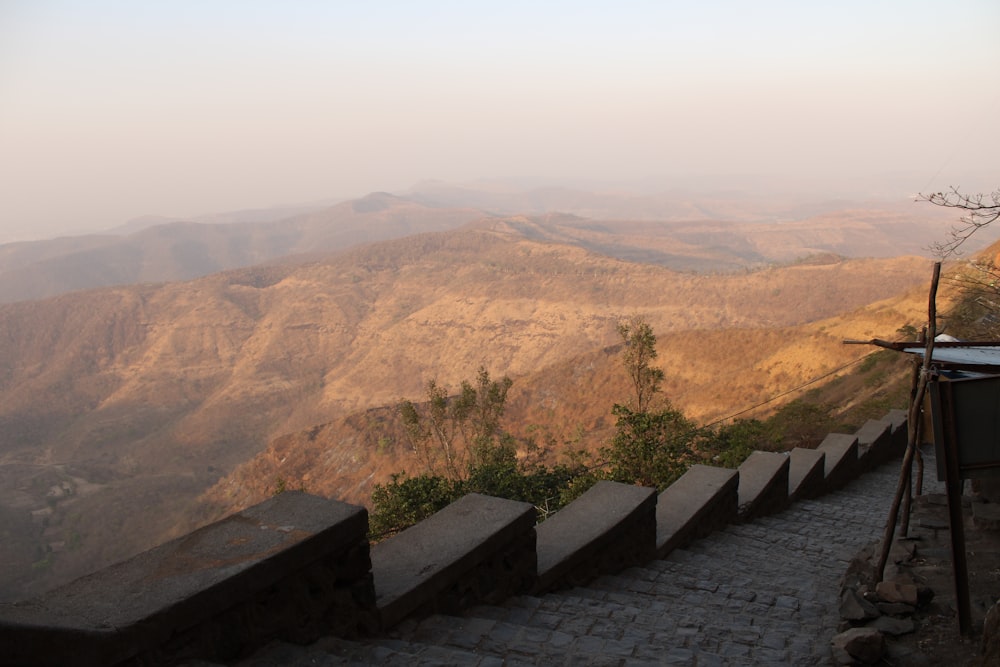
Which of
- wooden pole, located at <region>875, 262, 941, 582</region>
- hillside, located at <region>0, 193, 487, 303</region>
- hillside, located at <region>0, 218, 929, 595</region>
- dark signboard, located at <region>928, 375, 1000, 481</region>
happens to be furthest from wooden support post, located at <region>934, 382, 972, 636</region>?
hillside, located at <region>0, 193, 487, 303</region>

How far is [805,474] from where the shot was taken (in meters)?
7.54

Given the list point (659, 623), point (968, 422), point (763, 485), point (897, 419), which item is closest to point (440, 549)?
point (659, 623)

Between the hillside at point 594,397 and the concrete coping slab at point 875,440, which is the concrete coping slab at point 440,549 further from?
the hillside at point 594,397

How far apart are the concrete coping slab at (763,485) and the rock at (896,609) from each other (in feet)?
9.58

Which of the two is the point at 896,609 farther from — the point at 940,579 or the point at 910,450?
the point at 910,450

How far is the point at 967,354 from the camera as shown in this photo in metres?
3.80

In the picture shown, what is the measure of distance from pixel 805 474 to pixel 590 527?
4.38 metres

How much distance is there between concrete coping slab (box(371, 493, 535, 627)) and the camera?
307cm

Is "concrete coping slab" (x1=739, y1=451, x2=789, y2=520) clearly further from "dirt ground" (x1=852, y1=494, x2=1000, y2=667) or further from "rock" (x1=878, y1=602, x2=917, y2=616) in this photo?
"rock" (x1=878, y1=602, x2=917, y2=616)

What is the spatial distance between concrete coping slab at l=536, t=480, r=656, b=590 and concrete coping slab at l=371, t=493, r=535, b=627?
1.28 feet

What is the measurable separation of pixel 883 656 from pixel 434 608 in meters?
2.07

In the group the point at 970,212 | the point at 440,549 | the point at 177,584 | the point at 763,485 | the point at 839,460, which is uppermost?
the point at 970,212

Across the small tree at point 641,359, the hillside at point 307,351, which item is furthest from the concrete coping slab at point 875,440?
the hillside at point 307,351

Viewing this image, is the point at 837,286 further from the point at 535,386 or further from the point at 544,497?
the point at 544,497
